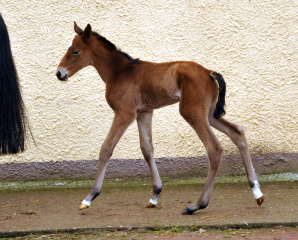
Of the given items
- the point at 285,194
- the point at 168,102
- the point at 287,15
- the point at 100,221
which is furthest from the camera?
the point at 287,15

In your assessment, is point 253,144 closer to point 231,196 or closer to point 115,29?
point 231,196

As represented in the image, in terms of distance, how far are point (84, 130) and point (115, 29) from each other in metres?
1.41

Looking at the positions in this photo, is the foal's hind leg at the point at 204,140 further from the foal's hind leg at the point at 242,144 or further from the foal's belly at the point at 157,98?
the foal's hind leg at the point at 242,144

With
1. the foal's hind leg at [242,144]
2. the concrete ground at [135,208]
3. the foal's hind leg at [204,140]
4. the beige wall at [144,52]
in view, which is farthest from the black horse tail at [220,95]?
the beige wall at [144,52]

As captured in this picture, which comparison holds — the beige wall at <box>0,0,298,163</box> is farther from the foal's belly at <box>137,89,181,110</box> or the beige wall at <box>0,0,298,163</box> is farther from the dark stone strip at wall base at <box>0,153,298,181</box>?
the foal's belly at <box>137,89,181,110</box>

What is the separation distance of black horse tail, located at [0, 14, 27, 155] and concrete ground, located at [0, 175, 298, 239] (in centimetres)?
71

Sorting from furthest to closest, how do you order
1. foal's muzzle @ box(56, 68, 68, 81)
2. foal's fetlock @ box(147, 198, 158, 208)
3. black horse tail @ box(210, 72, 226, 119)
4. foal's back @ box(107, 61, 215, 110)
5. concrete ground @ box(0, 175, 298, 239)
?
1. foal's fetlock @ box(147, 198, 158, 208)
2. foal's muzzle @ box(56, 68, 68, 81)
3. foal's back @ box(107, 61, 215, 110)
4. black horse tail @ box(210, 72, 226, 119)
5. concrete ground @ box(0, 175, 298, 239)

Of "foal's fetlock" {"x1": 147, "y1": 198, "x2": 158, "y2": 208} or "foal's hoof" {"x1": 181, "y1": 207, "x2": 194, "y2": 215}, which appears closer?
"foal's hoof" {"x1": 181, "y1": 207, "x2": 194, "y2": 215}

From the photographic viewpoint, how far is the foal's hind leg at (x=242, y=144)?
12.9 feet

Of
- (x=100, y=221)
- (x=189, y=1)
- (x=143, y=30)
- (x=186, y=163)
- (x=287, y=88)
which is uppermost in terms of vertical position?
(x=189, y=1)

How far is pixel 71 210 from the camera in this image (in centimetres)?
417

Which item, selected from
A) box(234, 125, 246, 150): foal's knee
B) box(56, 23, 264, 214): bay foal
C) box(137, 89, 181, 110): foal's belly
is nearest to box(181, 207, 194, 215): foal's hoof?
box(56, 23, 264, 214): bay foal

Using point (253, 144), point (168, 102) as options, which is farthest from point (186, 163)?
point (168, 102)

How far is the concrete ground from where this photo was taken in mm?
3426
